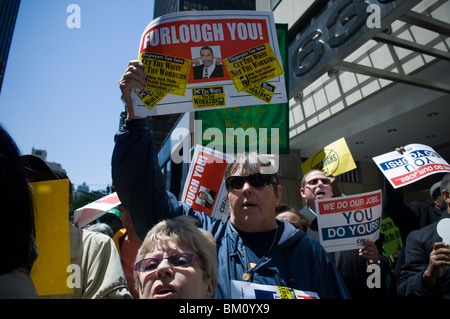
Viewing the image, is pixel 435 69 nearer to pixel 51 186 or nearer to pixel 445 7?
pixel 445 7

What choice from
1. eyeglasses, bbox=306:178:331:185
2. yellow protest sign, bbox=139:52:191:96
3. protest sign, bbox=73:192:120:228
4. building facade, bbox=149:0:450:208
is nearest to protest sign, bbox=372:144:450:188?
eyeglasses, bbox=306:178:331:185

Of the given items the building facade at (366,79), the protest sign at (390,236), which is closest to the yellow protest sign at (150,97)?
the protest sign at (390,236)

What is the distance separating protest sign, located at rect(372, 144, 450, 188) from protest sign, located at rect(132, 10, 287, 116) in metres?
1.51

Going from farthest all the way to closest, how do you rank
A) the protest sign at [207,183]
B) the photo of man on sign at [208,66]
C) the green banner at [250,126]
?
the green banner at [250,126], the protest sign at [207,183], the photo of man on sign at [208,66]

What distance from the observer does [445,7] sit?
17.6ft

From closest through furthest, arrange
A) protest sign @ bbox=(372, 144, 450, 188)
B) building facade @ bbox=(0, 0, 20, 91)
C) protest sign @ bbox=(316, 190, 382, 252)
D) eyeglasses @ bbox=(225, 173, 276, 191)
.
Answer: eyeglasses @ bbox=(225, 173, 276, 191) → protest sign @ bbox=(316, 190, 382, 252) → protest sign @ bbox=(372, 144, 450, 188) → building facade @ bbox=(0, 0, 20, 91)

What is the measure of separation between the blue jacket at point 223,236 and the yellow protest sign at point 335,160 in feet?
5.57

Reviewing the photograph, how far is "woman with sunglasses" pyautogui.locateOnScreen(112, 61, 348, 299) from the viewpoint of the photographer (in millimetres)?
1513

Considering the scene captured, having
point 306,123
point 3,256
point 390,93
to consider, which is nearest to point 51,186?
point 3,256

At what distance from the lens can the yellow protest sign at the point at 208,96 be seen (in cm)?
202

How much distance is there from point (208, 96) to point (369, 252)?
5.12 feet

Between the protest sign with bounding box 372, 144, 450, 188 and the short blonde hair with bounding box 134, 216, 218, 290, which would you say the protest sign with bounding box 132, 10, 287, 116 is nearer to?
the short blonde hair with bounding box 134, 216, 218, 290

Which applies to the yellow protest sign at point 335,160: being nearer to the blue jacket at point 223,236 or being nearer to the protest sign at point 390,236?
the protest sign at point 390,236

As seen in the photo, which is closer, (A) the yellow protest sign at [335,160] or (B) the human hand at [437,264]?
(B) the human hand at [437,264]
